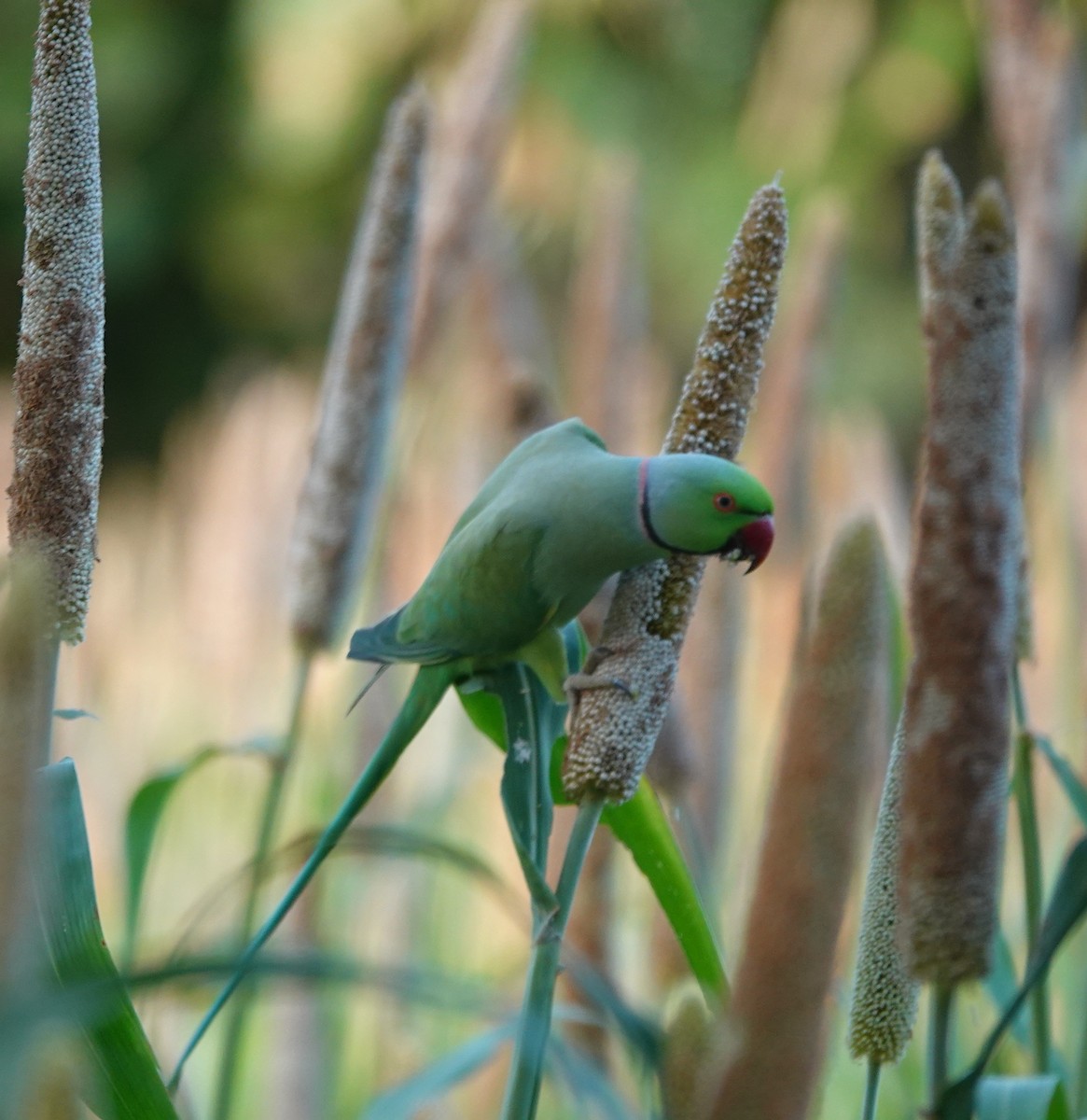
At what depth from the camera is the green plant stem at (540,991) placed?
1.48ft

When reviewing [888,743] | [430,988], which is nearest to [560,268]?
[888,743]

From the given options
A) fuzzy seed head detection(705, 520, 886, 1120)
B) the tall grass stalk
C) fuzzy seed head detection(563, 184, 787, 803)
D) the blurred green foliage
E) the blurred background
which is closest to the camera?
fuzzy seed head detection(705, 520, 886, 1120)

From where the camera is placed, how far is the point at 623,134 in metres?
4.42

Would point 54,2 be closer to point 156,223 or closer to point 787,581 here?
point 787,581

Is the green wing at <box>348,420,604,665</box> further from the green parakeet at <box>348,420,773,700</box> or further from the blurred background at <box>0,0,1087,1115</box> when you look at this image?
the blurred background at <box>0,0,1087,1115</box>

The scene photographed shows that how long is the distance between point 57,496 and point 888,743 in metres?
0.51

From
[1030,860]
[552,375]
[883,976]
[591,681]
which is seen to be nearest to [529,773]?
[591,681]

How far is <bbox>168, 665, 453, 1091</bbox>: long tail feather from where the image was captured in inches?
20.6

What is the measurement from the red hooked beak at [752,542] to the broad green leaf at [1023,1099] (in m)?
0.23

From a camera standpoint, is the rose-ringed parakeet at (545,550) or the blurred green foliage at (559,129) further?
the blurred green foliage at (559,129)

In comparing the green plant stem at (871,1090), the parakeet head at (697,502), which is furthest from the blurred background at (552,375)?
the green plant stem at (871,1090)

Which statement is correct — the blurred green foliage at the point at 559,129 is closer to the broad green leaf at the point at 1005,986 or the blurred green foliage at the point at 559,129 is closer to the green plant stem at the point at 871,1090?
the broad green leaf at the point at 1005,986

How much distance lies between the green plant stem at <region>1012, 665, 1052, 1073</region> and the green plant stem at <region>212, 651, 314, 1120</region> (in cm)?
37

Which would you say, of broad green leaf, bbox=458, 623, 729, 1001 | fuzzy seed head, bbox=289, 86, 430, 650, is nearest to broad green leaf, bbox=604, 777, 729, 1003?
broad green leaf, bbox=458, 623, 729, 1001
